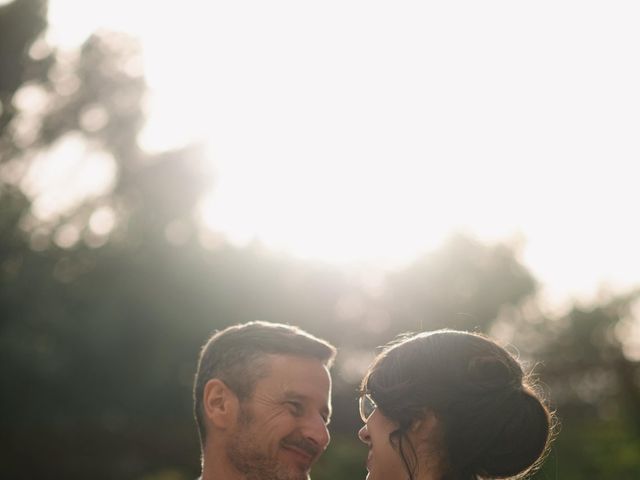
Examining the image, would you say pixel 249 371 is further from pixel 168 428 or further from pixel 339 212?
pixel 339 212

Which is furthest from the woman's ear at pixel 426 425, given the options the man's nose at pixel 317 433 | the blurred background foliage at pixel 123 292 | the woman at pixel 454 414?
the blurred background foliage at pixel 123 292

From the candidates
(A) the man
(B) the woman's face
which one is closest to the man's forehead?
(A) the man

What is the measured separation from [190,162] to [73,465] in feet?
34.1

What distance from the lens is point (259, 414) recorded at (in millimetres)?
3701

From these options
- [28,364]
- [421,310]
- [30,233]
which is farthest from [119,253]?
[421,310]

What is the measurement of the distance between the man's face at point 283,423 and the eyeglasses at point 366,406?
721mm

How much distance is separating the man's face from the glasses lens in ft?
2.37

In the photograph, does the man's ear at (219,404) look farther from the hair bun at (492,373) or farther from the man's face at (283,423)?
the hair bun at (492,373)

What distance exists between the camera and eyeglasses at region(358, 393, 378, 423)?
2897mm

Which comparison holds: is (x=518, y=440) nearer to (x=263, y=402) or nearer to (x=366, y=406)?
(x=366, y=406)

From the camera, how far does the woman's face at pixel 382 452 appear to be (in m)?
2.62

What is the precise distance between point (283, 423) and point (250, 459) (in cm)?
21

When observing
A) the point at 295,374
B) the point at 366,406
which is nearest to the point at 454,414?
the point at 366,406

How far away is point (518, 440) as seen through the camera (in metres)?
2.67
